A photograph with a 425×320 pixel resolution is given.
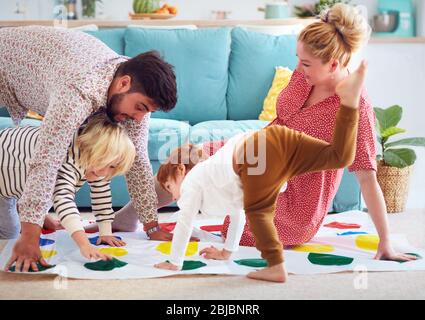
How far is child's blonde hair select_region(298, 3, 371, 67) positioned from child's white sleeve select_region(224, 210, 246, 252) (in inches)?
22.7

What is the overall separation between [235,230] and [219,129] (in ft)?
4.01

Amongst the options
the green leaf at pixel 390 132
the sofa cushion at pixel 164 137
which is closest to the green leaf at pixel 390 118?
the green leaf at pixel 390 132

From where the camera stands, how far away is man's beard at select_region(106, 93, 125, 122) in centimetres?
229

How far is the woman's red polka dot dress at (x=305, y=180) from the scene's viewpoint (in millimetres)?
2523

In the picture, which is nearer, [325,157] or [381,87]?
[325,157]

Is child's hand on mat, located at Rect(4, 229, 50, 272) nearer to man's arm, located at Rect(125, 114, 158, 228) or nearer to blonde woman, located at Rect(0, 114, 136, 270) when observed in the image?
blonde woman, located at Rect(0, 114, 136, 270)

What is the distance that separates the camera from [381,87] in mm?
5203

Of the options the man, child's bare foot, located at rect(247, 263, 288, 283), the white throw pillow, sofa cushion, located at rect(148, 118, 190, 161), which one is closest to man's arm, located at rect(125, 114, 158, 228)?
the man

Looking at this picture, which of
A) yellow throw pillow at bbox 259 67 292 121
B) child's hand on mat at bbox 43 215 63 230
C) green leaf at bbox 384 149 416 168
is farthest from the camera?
yellow throw pillow at bbox 259 67 292 121

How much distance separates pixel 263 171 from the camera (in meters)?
2.09

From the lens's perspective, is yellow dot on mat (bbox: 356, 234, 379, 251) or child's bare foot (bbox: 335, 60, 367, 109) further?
yellow dot on mat (bbox: 356, 234, 379, 251)
